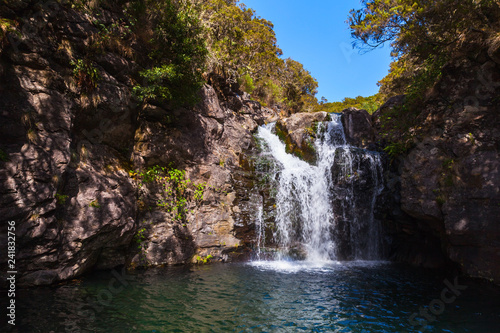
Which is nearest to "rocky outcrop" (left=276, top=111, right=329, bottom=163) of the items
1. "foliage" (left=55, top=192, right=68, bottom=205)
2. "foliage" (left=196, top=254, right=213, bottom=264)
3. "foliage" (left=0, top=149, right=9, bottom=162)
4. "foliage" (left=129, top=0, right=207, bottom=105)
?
"foliage" (left=129, top=0, right=207, bottom=105)

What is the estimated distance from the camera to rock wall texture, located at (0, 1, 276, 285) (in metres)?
6.65

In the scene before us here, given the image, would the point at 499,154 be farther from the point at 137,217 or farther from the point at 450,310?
the point at 137,217

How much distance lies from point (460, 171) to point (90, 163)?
12889 mm

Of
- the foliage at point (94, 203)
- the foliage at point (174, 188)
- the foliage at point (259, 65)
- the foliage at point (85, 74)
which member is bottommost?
the foliage at point (94, 203)

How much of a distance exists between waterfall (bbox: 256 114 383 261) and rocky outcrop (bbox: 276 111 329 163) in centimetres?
179

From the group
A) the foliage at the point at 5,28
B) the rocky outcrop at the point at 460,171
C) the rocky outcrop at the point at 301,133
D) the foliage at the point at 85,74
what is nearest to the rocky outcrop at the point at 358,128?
the rocky outcrop at the point at 301,133

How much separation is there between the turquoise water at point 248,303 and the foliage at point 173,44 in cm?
688

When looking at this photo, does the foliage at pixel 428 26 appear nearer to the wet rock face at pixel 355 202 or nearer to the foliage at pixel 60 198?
the wet rock face at pixel 355 202

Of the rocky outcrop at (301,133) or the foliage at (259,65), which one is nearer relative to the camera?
the rocky outcrop at (301,133)

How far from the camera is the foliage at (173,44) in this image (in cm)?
1055

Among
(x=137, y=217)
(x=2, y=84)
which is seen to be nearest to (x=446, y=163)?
(x=137, y=217)

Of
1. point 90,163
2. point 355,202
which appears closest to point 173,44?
point 90,163

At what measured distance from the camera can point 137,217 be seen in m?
9.96

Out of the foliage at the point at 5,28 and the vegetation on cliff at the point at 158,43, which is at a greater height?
the vegetation on cliff at the point at 158,43
